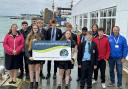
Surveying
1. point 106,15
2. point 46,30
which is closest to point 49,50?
point 46,30

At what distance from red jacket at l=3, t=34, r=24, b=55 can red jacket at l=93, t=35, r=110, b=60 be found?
86.6 inches

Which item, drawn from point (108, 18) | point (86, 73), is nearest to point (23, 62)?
point (86, 73)

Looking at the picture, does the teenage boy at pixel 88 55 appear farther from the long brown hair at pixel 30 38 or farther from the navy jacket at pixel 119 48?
Result: the long brown hair at pixel 30 38

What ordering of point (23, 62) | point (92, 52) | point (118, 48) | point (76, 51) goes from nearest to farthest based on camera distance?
point (92, 52)
point (76, 51)
point (118, 48)
point (23, 62)

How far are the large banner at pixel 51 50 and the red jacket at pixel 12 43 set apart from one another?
53cm

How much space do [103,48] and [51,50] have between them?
1558 millimetres

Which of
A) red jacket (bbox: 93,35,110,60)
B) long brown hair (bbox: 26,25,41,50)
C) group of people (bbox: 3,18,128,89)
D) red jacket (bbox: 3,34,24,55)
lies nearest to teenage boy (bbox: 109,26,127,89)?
group of people (bbox: 3,18,128,89)

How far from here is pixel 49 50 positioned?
9227mm

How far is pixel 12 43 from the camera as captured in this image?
367 inches

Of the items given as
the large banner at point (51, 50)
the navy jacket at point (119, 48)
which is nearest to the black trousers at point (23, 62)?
the large banner at point (51, 50)

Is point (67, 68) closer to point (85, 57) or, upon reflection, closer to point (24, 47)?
point (85, 57)

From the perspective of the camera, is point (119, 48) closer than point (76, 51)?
No

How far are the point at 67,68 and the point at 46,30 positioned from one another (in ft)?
5.69

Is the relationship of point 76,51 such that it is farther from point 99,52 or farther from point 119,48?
point 119,48
